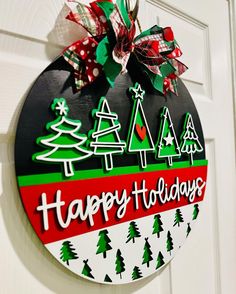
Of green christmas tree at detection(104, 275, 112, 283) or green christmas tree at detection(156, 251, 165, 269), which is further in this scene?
green christmas tree at detection(156, 251, 165, 269)

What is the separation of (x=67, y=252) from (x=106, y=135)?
20 cm

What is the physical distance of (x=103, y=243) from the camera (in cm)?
55

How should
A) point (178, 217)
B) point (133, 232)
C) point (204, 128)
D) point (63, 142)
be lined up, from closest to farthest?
point (63, 142)
point (133, 232)
point (178, 217)
point (204, 128)

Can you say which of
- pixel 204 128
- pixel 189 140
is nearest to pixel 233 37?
pixel 204 128

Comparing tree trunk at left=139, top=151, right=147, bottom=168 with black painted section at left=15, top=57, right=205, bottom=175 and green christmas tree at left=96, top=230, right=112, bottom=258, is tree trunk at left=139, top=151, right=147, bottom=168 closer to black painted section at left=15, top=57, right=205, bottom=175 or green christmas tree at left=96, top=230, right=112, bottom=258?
black painted section at left=15, top=57, right=205, bottom=175

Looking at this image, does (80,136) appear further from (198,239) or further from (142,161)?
(198,239)

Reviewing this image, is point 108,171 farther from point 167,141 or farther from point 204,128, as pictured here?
point 204,128

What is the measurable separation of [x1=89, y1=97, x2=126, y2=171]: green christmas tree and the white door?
0.12 m

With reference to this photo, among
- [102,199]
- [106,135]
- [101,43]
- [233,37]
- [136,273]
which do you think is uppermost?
[233,37]

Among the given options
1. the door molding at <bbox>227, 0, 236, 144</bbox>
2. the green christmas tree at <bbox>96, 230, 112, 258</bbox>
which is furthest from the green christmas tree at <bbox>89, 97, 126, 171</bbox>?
the door molding at <bbox>227, 0, 236, 144</bbox>

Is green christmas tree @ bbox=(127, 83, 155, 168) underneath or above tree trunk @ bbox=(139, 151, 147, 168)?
above

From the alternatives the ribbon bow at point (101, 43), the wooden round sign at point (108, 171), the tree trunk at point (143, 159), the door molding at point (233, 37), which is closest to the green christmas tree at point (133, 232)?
the wooden round sign at point (108, 171)

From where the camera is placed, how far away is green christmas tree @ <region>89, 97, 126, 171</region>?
0.53m

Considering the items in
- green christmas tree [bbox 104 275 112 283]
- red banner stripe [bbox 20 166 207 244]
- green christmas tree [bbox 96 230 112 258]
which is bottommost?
green christmas tree [bbox 104 275 112 283]
